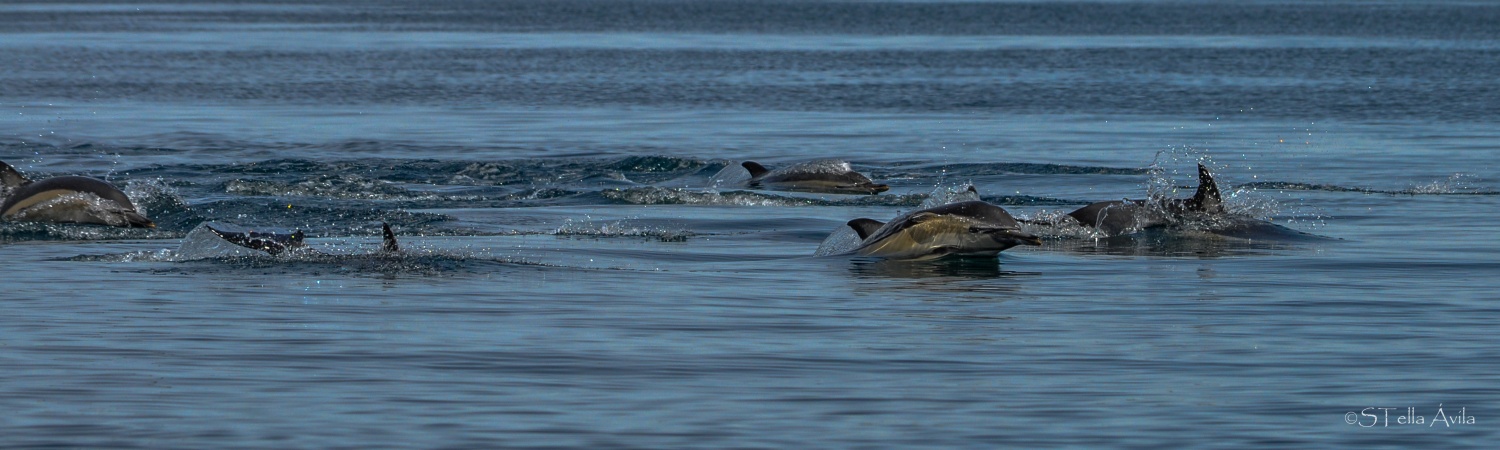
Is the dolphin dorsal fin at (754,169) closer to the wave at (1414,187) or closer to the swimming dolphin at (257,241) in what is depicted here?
the wave at (1414,187)

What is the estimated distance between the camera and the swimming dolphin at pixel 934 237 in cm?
1409

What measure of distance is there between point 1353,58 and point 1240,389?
4679 cm

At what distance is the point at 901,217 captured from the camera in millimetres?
14664

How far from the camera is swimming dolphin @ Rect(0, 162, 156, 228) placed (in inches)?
635

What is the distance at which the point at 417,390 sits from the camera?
9086 millimetres

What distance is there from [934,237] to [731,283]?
5.73 feet

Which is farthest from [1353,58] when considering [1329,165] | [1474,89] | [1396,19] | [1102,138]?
[1396,19]

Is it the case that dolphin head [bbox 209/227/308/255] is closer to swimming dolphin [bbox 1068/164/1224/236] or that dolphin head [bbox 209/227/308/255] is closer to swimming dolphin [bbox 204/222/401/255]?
swimming dolphin [bbox 204/222/401/255]

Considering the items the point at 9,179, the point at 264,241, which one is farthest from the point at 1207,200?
the point at 9,179

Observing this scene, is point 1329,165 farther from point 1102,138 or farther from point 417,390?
point 417,390

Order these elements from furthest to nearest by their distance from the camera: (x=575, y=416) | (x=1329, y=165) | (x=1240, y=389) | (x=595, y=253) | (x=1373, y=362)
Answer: (x=1329, y=165)
(x=595, y=253)
(x=1373, y=362)
(x=1240, y=389)
(x=575, y=416)
